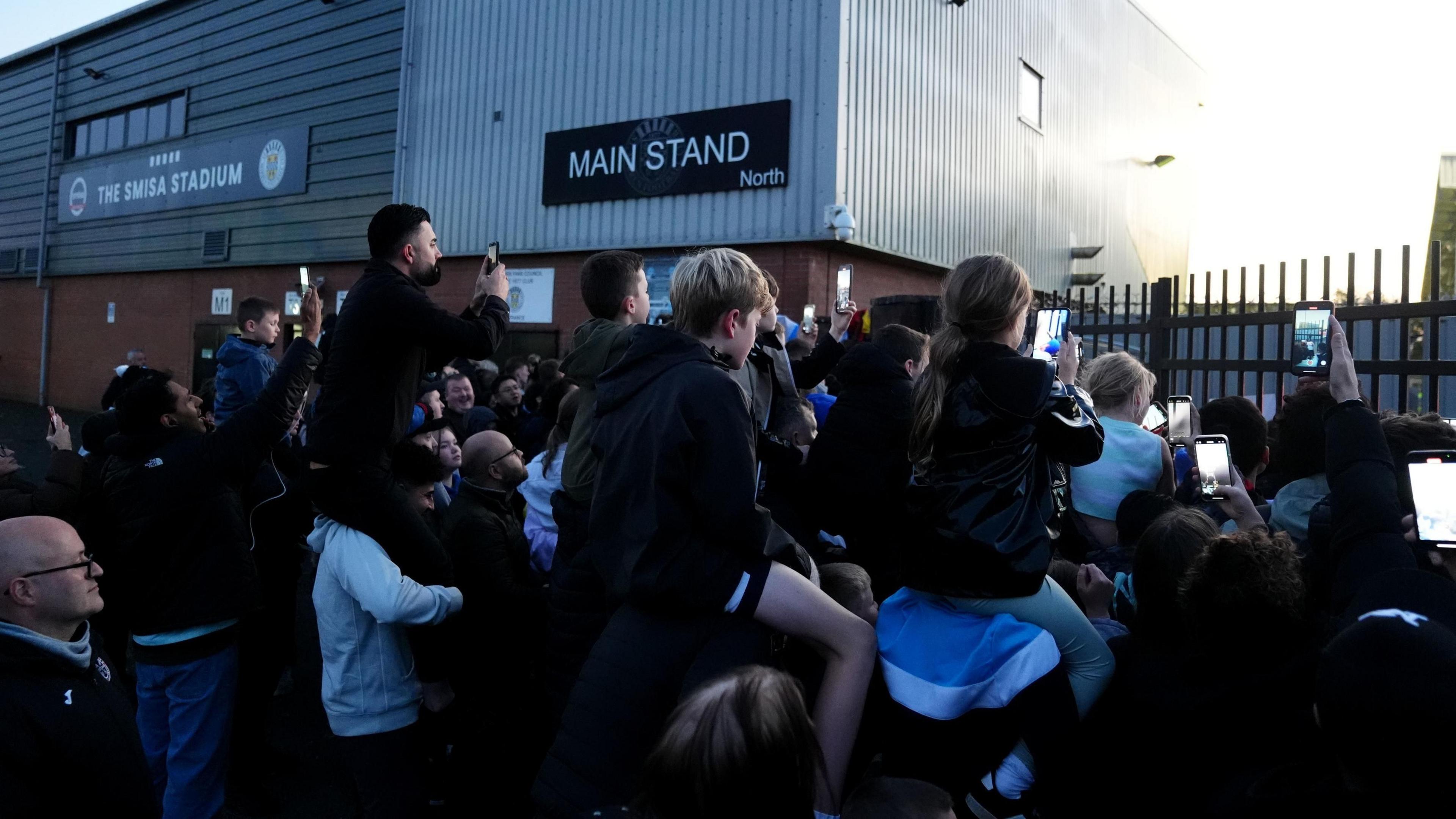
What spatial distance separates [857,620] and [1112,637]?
80 centimetres

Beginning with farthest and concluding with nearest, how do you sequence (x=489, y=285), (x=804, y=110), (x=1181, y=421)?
(x=804, y=110) → (x=1181, y=421) → (x=489, y=285)

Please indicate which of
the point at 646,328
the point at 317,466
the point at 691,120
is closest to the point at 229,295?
the point at 691,120

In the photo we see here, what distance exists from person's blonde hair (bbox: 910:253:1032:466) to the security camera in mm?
8872

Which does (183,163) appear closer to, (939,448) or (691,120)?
(691,120)

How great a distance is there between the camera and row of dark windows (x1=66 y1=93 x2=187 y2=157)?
1966cm

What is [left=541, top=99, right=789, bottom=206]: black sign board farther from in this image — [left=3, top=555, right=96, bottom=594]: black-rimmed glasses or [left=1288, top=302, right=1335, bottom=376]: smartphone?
[left=3, top=555, right=96, bottom=594]: black-rimmed glasses

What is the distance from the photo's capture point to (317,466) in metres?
3.48

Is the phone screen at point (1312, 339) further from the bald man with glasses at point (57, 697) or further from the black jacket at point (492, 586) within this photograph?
the bald man with glasses at point (57, 697)

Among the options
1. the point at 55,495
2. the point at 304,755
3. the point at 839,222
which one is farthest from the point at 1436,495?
the point at 839,222

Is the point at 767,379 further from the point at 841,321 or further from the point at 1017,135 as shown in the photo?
the point at 1017,135

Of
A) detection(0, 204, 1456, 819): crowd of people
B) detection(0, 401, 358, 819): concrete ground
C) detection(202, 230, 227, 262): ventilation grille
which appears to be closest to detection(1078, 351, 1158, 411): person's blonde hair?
detection(0, 204, 1456, 819): crowd of people

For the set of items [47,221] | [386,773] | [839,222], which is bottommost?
[386,773]

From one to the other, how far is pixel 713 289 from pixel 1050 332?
Result: 53.4 inches

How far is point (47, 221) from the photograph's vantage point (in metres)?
22.7
